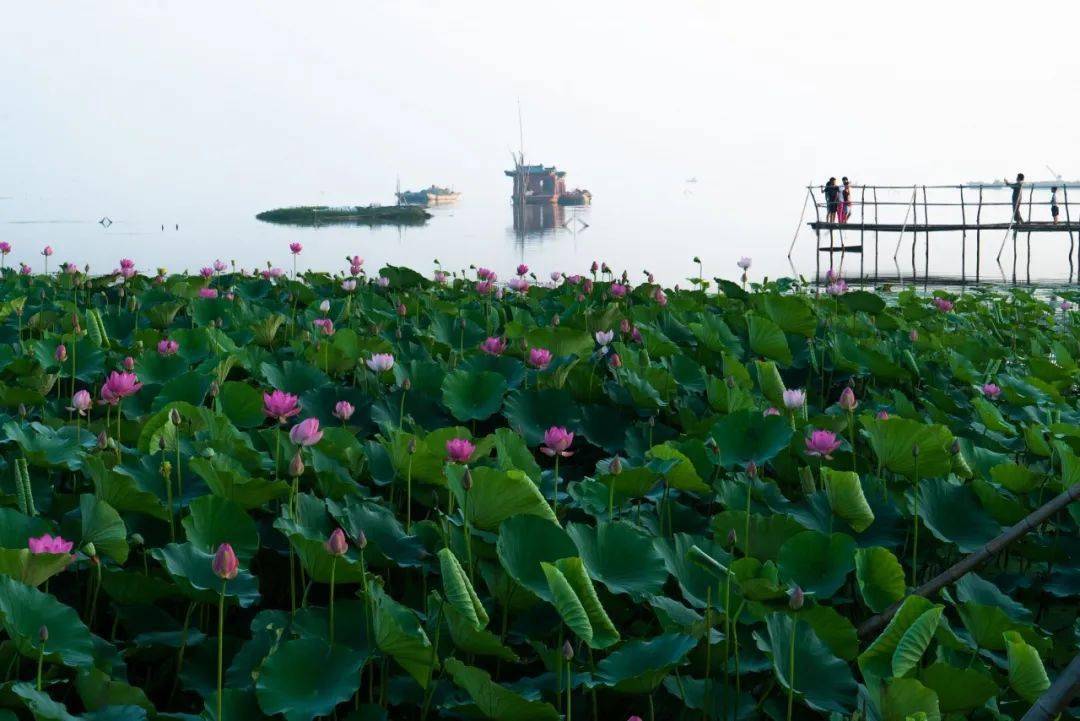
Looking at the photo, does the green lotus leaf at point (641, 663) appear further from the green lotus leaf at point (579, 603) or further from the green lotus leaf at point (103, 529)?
the green lotus leaf at point (103, 529)

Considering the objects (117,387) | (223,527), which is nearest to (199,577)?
(223,527)

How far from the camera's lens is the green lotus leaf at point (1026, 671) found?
1311mm

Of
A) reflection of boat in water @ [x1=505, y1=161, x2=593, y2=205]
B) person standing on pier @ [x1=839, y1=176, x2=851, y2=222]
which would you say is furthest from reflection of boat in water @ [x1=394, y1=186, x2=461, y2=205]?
person standing on pier @ [x1=839, y1=176, x2=851, y2=222]

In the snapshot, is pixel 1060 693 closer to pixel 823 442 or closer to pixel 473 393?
pixel 823 442

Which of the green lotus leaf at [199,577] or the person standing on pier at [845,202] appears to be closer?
the green lotus leaf at [199,577]

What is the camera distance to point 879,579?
1.58 m

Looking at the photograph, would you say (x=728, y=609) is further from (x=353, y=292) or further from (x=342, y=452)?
(x=353, y=292)

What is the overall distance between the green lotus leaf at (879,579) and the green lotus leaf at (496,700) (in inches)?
22.3

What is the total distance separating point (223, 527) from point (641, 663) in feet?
2.21

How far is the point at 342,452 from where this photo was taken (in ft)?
6.43

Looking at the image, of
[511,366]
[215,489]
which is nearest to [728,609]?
[215,489]

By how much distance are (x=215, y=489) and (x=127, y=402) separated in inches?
37.8

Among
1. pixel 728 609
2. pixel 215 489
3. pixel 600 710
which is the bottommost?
pixel 600 710

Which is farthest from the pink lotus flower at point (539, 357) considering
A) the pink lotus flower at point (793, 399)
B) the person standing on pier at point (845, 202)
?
the person standing on pier at point (845, 202)
